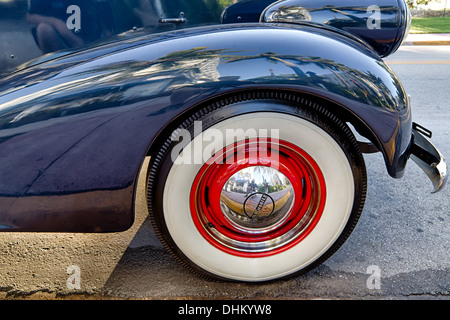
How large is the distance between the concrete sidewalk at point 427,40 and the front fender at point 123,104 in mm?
8053

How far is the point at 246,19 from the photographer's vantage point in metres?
2.18

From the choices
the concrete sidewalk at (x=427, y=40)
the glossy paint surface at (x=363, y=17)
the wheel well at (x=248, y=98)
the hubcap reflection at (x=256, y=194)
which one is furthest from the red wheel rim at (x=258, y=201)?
the concrete sidewalk at (x=427, y=40)

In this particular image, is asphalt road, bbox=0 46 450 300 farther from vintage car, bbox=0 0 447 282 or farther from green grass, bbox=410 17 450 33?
green grass, bbox=410 17 450 33

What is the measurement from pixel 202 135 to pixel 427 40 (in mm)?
8757

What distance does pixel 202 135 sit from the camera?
1.32 metres

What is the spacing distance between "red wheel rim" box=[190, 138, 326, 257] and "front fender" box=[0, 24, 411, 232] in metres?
0.23

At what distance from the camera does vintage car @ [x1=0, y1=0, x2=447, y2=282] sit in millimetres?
1276

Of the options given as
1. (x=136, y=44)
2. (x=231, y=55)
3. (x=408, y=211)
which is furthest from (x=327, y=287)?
(x=136, y=44)

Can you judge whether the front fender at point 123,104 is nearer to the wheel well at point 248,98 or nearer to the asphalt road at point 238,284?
the wheel well at point 248,98

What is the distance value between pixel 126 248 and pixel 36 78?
0.86m

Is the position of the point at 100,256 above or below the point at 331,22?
below

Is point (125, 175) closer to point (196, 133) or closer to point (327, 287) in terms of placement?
point (196, 133)

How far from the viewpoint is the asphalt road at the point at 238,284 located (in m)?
1.53

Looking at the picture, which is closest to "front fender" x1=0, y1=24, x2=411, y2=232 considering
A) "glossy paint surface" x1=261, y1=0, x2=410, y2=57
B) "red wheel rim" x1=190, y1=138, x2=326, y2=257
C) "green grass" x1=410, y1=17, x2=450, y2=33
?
"red wheel rim" x1=190, y1=138, x2=326, y2=257
